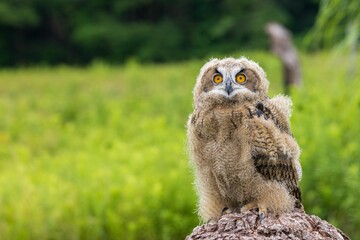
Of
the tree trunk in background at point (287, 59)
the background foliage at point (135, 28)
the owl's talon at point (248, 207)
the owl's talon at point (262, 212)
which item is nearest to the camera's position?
the owl's talon at point (262, 212)

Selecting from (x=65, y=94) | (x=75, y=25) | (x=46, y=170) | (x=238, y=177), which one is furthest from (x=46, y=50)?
(x=238, y=177)

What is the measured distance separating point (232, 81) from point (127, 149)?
300 inches

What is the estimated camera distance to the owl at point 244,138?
4.02m

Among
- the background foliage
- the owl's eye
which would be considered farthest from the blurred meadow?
the background foliage

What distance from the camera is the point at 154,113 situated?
1667 cm

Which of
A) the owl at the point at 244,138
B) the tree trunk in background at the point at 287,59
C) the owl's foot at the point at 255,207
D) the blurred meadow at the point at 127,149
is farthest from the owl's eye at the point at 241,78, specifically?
the tree trunk in background at the point at 287,59

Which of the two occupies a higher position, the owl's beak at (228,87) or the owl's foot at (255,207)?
the owl's beak at (228,87)

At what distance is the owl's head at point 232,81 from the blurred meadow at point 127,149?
1.38 metres

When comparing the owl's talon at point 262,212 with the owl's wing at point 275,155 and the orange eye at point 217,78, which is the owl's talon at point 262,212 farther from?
the orange eye at point 217,78

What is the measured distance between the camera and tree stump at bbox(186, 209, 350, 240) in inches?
142

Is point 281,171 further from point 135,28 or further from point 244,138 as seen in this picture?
point 135,28

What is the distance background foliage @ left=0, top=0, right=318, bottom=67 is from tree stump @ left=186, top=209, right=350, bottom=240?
2936 cm

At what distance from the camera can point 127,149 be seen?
11484 millimetres

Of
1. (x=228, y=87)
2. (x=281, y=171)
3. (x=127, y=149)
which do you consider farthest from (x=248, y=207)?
(x=127, y=149)
